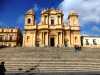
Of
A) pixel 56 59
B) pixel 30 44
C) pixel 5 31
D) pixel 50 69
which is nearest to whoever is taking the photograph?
pixel 50 69

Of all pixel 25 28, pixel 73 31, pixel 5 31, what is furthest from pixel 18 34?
A: pixel 73 31

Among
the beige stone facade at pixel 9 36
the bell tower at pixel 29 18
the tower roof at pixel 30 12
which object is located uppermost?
the tower roof at pixel 30 12

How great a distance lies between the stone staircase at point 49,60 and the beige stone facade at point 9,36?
3544 centimetres

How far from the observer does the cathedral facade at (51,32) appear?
69125mm

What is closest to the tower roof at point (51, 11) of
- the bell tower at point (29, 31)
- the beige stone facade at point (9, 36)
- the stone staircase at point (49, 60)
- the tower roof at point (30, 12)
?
the tower roof at point (30, 12)

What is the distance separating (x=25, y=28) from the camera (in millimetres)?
69750

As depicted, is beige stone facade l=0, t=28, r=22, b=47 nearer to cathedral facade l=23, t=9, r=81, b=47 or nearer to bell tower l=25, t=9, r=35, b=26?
bell tower l=25, t=9, r=35, b=26

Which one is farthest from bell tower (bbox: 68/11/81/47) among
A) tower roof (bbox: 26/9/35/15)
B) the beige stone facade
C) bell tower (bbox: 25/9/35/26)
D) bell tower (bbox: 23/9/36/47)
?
the beige stone facade

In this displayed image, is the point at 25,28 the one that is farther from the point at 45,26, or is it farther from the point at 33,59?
the point at 33,59

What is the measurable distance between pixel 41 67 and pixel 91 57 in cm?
877

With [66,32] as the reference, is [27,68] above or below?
below

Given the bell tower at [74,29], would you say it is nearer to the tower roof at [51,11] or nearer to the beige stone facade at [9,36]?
the tower roof at [51,11]

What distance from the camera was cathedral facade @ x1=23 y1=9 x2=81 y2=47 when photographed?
69125 mm

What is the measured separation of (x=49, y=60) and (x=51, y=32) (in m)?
30.4
